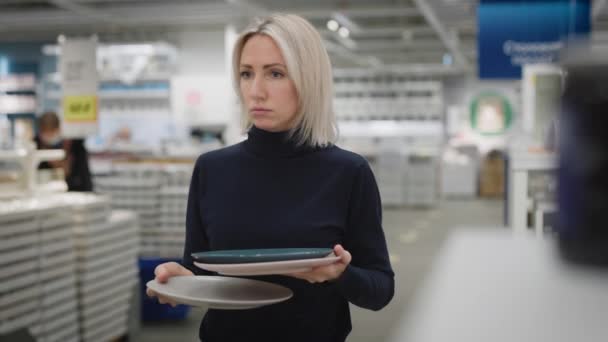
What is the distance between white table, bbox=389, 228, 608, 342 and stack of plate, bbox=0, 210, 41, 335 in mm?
3362

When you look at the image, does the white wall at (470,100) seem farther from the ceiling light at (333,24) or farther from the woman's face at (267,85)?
the woman's face at (267,85)

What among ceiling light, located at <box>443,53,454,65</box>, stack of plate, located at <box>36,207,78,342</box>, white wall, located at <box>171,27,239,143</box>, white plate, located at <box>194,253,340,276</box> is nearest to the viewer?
white plate, located at <box>194,253,340,276</box>

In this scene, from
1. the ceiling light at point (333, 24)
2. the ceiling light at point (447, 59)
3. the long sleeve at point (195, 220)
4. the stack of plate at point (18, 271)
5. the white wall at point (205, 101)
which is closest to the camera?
the long sleeve at point (195, 220)

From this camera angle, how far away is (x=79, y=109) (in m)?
6.50

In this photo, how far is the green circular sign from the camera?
2319 centimetres

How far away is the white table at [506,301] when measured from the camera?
0.74 metres

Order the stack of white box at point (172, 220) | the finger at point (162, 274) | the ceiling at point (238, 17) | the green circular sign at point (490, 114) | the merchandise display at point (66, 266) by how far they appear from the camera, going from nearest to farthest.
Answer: the finger at point (162, 274), the merchandise display at point (66, 266), the stack of white box at point (172, 220), the ceiling at point (238, 17), the green circular sign at point (490, 114)

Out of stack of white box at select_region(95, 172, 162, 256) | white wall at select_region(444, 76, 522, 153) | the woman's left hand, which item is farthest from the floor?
white wall at select_region(444, 76, 522, 153)

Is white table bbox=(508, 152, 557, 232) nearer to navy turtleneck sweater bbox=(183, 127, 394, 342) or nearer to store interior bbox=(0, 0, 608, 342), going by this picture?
store interior bbox=(0, 0, 608, 342)

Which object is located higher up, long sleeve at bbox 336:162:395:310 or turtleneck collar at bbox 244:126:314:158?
turtleneck collar at bbox 244:126:314:158

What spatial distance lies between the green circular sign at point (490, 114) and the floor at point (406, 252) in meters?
3.98

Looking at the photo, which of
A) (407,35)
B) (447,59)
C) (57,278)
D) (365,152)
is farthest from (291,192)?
(447,59)

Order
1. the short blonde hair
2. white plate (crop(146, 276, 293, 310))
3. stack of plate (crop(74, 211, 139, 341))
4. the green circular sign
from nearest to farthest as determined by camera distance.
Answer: white plate (crop(146, 276, 293, 310)) → the short blonde hair → stack of plate (crop(74, 211, 139, 341)) → the green circular sign

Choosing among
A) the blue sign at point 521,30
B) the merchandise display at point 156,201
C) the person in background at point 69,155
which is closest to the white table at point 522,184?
the blue sign at point 521,30
